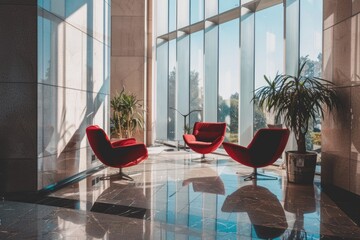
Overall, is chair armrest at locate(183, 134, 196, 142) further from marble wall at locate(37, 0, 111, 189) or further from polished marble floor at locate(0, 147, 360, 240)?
marble wall at locate(37, 0, 111, 189)

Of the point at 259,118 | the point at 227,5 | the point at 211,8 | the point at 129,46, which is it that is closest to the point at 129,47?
the point at 129,46

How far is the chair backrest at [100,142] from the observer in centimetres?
507

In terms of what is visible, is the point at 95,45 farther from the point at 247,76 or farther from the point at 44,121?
the point at 247,76

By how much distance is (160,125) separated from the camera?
11.6m

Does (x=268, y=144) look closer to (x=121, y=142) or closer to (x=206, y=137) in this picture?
(x=206, y=137)

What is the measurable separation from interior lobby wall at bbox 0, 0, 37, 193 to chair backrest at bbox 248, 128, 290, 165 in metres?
3.49

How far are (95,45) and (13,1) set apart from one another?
6.77 ft

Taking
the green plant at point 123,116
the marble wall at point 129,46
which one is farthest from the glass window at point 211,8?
the green plant at point 123,116

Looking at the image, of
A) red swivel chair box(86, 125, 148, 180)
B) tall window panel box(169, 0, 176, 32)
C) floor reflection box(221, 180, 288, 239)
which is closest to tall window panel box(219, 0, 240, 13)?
tall window panel box(169, 0, 176, 32)

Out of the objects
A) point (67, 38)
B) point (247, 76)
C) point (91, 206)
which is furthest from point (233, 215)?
point (247, 76)

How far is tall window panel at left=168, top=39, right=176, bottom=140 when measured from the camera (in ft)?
36.3

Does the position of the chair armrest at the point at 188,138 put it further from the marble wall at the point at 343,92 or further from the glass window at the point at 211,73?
the marble wall at the point at 343,92

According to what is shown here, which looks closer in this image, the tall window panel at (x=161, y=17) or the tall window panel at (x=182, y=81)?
the tall window panel at (x=182, y=81)

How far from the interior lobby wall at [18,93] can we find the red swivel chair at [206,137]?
3708 millimetres
